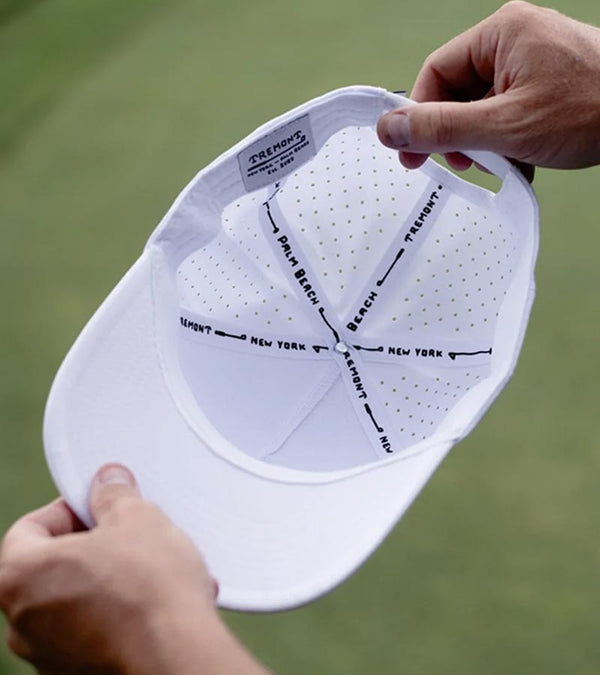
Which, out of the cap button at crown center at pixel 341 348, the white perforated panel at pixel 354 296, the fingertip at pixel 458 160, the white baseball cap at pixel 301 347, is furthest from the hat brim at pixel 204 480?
the fingertip at pixel 458 160

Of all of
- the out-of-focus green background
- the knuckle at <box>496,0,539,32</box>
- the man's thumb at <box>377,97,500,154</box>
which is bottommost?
the out-of-focus green background

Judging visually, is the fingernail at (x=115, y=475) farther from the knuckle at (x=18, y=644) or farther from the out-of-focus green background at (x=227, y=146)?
the out-of-focus green background at (x=227, y=146)

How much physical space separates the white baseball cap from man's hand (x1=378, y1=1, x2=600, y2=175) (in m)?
0.03

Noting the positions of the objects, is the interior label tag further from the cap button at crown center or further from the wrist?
the wrist

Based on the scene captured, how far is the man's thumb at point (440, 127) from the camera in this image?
0.83 meters

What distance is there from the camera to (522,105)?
0.90 meters

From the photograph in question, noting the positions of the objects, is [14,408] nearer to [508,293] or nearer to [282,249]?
[282,249]

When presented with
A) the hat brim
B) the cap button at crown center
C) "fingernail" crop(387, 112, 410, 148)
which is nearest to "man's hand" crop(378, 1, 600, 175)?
"fingernail" crop(387, 112, 410, 148)

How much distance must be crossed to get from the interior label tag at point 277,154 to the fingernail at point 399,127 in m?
0.08

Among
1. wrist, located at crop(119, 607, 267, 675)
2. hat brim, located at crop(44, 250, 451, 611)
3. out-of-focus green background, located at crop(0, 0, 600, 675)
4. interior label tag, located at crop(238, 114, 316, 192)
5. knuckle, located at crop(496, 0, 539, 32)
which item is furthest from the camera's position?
out-of-focus green background, located at crop(0, 0, 600, 675)

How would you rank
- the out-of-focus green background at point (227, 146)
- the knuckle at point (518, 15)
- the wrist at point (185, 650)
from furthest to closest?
the out-of-focus green background at point (227, 146) → the knuckle at point (518, 15) → the wrist at point (185, 650)

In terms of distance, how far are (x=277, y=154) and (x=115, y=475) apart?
0.34 metres

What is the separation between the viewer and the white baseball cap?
679mm

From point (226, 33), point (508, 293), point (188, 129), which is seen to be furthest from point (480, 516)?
point (226, 33)
